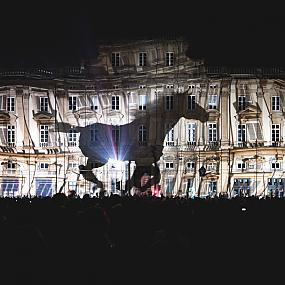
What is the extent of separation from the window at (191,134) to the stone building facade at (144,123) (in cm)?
6

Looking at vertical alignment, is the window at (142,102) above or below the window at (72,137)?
above

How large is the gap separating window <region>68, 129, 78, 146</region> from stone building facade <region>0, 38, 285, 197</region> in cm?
6

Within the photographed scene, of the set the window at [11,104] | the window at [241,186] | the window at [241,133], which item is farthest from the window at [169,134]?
the window at [11,104]

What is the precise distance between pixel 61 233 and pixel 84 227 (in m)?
0.38

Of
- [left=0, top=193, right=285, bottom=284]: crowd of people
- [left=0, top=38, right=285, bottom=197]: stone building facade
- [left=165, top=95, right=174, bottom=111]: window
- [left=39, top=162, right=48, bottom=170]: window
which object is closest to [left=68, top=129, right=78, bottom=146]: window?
[left=0, top=38, right=285, bottom=197]: stone building facade

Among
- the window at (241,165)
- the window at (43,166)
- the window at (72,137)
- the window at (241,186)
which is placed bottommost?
the window at (241,186)

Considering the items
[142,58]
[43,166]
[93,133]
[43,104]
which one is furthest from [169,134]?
[43,104]

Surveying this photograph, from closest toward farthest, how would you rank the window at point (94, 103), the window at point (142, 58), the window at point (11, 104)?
the window at point (11, 104)
the window at point (94, 103)
the window at point (142, 58)

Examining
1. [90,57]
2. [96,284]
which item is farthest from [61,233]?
[90,57]

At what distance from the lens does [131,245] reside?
909 cm

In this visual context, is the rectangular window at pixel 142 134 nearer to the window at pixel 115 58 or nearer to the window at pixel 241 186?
the window at pixel 115 58

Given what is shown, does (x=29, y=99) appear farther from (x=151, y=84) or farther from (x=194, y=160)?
(x=194, y=160)

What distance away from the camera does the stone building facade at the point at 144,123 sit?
3409cm

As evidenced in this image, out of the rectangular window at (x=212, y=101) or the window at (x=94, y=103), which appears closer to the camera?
the rectangular window at (x=212, y=101)
